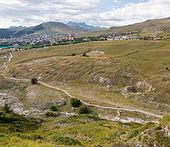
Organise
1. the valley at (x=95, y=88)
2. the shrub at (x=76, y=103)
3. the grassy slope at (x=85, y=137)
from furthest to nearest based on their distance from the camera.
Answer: the shrub at (x=76, y=103), the valley at (x=95, y=88), the grassy slope at (x=85, y=137)

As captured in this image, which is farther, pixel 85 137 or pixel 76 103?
pixel 76 103

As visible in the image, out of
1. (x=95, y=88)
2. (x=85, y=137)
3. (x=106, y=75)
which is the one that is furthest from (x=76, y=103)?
(x=85, y=137)

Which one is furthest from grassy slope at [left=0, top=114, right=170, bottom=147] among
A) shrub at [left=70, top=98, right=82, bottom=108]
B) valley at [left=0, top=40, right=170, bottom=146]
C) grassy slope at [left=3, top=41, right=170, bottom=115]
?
grassy slope at [left=3, top=41, right=170, bottom=115]

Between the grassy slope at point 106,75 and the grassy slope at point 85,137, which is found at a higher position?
the grassy slope at point 85,137

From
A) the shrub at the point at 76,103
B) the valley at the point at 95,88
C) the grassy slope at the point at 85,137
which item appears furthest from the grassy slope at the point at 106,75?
the grassy slope at the point at 85,137

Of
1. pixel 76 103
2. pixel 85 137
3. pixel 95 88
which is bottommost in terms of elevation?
pixel 95 88

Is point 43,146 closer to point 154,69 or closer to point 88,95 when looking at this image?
point 88,95

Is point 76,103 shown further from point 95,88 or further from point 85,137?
point 85,137

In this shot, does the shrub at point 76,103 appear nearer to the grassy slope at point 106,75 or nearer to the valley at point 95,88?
the valley at point 95,88

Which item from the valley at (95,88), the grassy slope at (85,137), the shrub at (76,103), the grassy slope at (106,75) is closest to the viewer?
the grassy slope at (85,137)

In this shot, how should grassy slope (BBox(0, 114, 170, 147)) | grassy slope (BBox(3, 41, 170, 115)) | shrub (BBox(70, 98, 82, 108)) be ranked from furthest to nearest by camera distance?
1. grassy slope (BBox(3, 41, 170, 115))
2. shrub (BBox(70, 98, 82, 108))
3. grassy slope (BBox(0, 114, 170, 147))

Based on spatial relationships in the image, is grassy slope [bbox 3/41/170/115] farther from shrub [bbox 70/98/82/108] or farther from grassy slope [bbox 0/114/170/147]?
grassy slope [bbox 0/114/170/147]

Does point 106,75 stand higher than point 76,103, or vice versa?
point 106,75

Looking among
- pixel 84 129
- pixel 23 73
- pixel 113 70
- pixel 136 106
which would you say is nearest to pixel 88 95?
pixel 136 106
